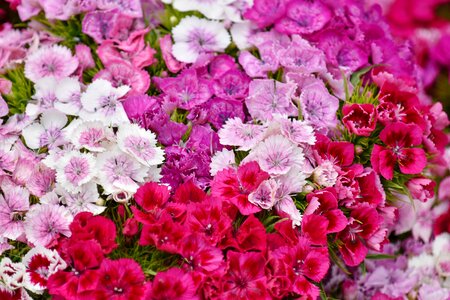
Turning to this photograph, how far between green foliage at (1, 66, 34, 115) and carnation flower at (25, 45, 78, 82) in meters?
0.04

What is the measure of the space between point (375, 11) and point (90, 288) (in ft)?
3.42

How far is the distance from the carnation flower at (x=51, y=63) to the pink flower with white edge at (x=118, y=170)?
319 millimetres

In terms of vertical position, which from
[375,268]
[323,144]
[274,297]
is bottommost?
[375,268]

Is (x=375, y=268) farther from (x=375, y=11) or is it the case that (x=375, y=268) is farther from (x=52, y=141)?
(x=52, y=141)

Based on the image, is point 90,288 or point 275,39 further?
point 275,39

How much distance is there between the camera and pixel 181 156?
50.4 inches

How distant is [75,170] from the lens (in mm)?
1211

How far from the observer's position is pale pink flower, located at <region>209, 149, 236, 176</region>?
1.25 m

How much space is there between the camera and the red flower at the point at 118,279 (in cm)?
106

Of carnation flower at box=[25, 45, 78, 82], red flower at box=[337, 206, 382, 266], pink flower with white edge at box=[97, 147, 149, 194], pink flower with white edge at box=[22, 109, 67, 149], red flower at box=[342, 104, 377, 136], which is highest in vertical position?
red flower at box=[342, 104, 377, 136]

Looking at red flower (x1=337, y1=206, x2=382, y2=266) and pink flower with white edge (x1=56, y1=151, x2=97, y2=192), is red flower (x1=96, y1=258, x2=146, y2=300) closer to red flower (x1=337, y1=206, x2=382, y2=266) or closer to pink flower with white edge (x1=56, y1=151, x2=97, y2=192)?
pink flower with white edge (x1=56, y1=151, x2=97, y2=192)

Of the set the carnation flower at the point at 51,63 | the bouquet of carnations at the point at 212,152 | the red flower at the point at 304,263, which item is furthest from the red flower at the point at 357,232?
the carnation flower at the point at 51,63

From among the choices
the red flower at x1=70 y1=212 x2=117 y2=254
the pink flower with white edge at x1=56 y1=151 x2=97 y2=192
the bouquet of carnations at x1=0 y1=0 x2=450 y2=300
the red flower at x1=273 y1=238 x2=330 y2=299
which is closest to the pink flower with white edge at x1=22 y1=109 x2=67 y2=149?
the bouquet of carnations at x1=0 y1=0 x2=450 y2=300

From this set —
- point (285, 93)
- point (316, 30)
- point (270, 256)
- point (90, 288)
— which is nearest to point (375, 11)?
point (316, 30)
